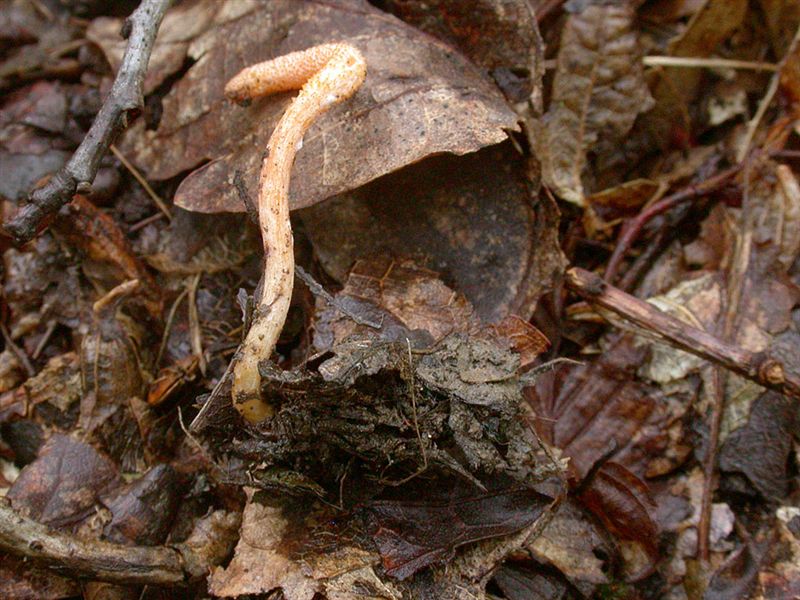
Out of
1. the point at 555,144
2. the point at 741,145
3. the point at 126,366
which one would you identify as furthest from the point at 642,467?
the point at 126,366

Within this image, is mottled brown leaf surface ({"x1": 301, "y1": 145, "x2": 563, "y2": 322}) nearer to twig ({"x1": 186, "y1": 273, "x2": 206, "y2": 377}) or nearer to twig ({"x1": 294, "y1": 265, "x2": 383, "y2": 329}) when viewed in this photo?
twig ({"x1": 294, "y1": 265, "x2": 383, "y2": 329})

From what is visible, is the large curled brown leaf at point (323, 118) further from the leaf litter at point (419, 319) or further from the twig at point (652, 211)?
the twig at point (652, 211)

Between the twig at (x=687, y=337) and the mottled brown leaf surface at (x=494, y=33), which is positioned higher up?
the mottled brown leaf surface at (x=494, y=33)

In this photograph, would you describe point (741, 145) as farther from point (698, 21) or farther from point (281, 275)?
point (281, 275)

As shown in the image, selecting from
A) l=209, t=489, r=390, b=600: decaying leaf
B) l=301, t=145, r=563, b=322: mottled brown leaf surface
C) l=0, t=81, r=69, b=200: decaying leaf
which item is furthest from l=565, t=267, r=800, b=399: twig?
l=0, t=81, r=69, b=200: decaying leaf

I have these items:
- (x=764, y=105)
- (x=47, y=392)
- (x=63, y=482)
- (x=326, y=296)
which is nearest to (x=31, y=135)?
(x=47, y=392)

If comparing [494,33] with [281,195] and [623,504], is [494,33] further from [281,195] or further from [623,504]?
[623,504]

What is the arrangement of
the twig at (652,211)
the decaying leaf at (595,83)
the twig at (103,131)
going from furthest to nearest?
the decaying leaf at (595,83) < the twig at (652,211) < the twig at (103,131)

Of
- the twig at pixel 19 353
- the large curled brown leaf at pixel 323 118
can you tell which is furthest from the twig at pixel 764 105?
the twig at pixel 19 353
